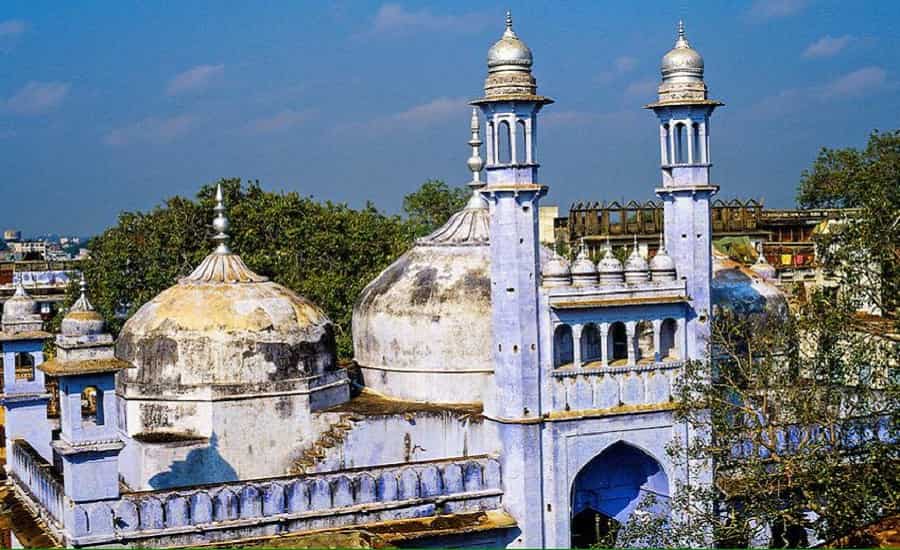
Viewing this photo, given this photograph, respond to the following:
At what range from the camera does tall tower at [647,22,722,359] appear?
23.0 m

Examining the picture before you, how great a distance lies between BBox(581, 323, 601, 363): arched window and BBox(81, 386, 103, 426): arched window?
7755 mm

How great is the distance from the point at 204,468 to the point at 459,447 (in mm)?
4311

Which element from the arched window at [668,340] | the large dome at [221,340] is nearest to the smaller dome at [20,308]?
the large dome at [221,340]

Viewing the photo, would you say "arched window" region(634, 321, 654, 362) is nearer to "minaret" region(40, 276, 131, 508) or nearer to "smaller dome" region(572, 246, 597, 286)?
"smaller dome" region(572, 246, 597, 286)

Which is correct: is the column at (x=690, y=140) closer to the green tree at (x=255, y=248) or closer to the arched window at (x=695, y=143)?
the arched window at (x=695, y=143)

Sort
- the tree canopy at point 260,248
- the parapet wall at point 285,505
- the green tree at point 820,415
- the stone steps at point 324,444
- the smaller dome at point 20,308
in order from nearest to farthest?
the green tree at point 820,415, the parapet wall at point 285,505, the stone steps at point 324,444, the smaller dome at point 20,308, the tree canopy at point 260,248

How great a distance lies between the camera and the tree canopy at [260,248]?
39.9 m

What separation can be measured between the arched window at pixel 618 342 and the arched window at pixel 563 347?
0.69 metres

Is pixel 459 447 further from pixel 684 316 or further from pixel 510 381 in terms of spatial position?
pixel 684 316

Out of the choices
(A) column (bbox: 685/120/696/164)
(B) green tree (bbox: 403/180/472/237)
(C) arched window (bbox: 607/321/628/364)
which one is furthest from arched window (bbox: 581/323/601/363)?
(B) green tree (bbox: 403/180/472/237)

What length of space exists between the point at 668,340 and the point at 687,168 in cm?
289

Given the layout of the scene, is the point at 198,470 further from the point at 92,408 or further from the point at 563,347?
the point at 563,347

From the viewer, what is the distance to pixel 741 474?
71.4 ft

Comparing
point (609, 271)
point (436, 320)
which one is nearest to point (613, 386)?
point (609, 271)
